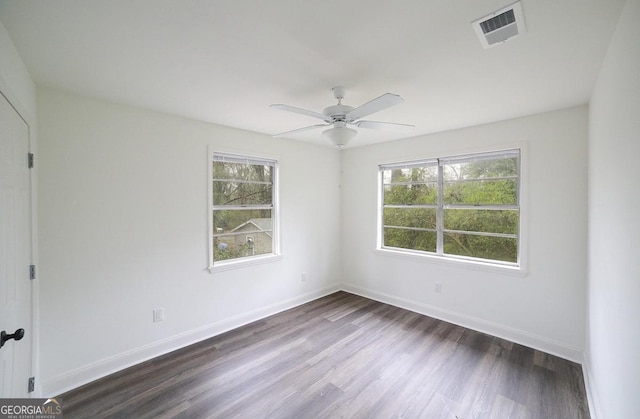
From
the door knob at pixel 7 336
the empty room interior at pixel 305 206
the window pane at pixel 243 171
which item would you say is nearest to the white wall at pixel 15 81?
the empty room interior at pixel 305 206

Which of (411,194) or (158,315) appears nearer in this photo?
(158,315)

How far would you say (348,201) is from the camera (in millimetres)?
4527

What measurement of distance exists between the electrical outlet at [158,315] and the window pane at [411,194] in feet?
10.8

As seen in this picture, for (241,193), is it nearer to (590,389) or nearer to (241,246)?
(241,246)

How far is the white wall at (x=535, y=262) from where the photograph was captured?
254 centimetres

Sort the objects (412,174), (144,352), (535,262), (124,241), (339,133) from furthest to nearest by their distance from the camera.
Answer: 1. (412,174)
2. (535,262)
3. (144,352)
4. (124,241)
5. (339,133)

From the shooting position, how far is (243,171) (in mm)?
3449

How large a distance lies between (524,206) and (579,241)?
55 cm

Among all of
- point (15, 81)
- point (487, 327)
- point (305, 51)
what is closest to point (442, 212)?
point (487, 327)

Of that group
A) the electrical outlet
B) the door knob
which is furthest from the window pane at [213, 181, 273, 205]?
the door knob

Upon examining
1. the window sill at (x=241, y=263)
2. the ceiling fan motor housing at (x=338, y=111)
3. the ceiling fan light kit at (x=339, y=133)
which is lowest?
the window sill at (x=241, y=263)

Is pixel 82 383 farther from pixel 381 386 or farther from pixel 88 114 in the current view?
pixel 381 386

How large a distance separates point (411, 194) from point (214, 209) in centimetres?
276

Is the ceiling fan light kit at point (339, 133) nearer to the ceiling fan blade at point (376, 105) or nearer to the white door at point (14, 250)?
the ceiling fan blade at point (376, 105)
